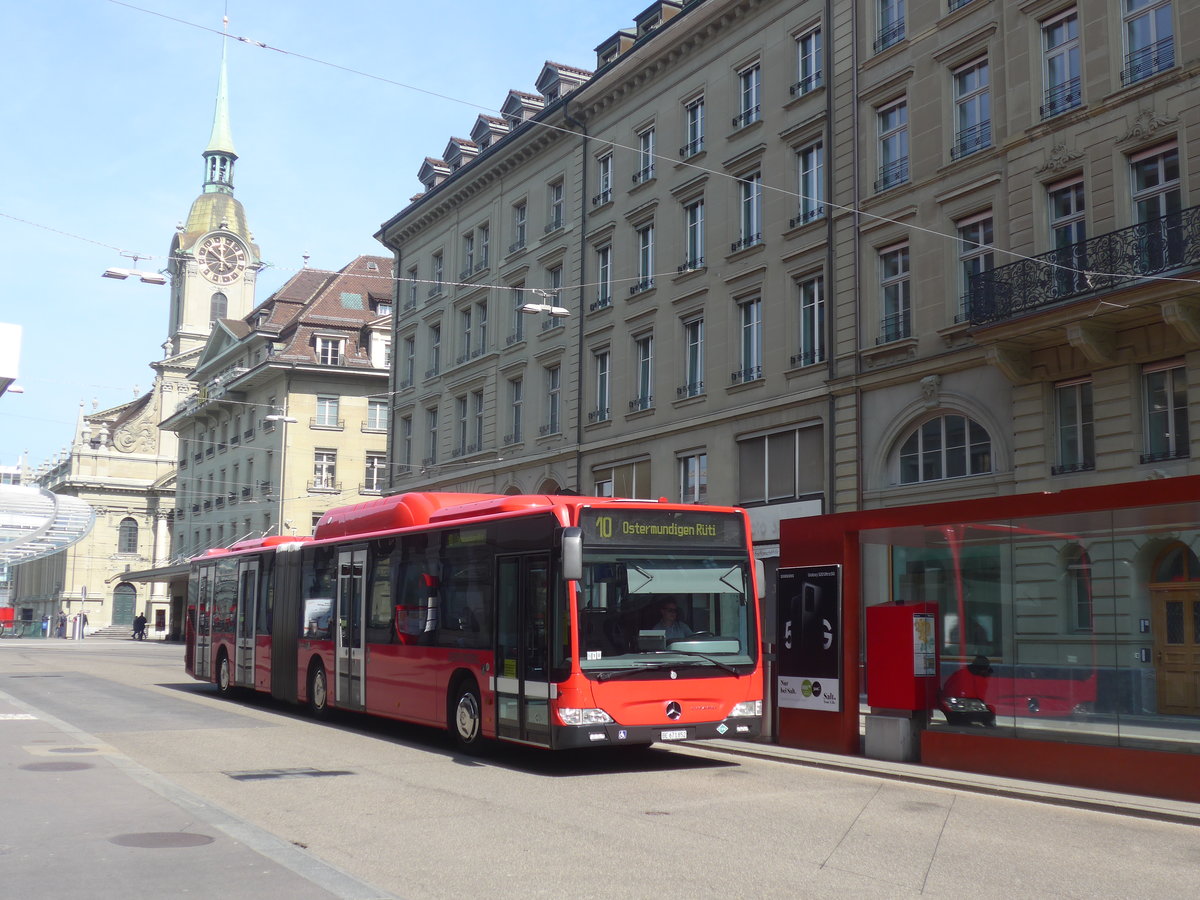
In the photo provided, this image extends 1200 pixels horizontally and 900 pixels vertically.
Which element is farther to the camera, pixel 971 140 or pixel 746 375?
pixel 746 375

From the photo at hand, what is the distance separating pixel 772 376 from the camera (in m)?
28.9

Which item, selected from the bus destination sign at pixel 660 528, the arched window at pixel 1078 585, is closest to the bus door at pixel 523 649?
the bus destination sign at pixel 660 528

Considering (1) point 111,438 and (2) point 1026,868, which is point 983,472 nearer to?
(2) point 1026,868

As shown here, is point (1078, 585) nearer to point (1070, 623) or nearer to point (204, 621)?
point (1070, 623)

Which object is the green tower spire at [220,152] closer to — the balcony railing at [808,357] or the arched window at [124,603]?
the arched window at [124,603]

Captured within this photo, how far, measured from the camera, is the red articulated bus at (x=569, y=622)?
13.2 meters

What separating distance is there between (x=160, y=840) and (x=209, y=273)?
108m

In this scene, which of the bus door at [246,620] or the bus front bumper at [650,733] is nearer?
the bus front bumper at [650,733]

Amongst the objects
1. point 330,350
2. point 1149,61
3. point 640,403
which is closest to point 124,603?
point 330,350

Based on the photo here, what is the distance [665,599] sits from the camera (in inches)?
540

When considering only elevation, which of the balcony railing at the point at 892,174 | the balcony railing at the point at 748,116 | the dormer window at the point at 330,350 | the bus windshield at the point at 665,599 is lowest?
the bus windshield at the point at 665,599

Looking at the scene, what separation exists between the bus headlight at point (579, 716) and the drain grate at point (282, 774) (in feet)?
7.26

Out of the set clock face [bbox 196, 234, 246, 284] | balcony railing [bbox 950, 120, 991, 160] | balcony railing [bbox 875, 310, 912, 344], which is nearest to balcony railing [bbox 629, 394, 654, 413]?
balcony railing [bbox 875, 310, 912, 344]

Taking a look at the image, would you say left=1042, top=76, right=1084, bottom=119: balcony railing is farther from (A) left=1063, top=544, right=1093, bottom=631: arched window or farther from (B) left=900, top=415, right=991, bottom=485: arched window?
(A) left=1063, top=544, right=1093, bottom=631: arched window
